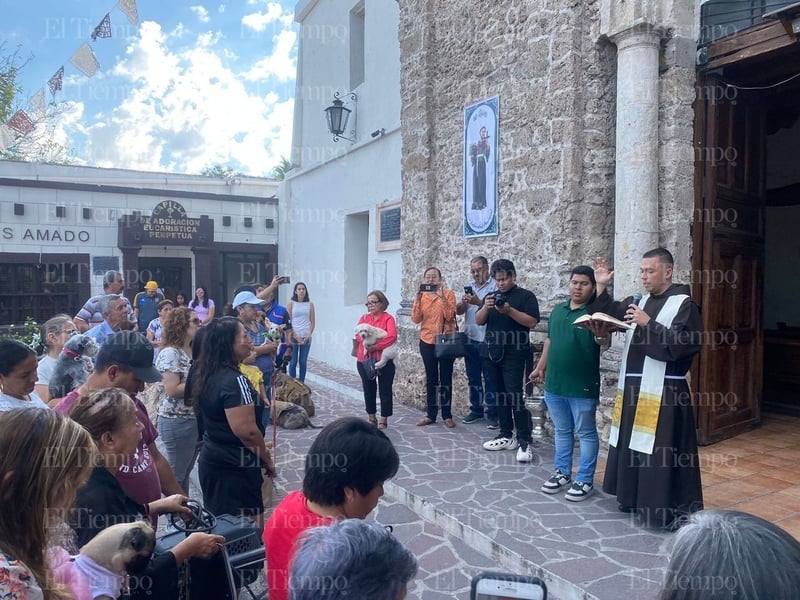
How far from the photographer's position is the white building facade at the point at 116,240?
1290 cm

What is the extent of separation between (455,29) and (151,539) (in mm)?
7380

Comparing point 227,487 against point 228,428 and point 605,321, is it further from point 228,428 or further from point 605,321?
point 605,321

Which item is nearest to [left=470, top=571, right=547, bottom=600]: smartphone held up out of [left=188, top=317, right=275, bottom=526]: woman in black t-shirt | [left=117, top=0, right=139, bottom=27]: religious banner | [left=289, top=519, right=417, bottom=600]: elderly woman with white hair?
[left=289, top=519, right=417, bottom=600]: elderly woman with white hair

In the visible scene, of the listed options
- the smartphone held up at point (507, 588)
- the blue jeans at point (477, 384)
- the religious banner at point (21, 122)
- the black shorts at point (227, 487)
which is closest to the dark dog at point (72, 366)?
the black shorts at point (227, 487)

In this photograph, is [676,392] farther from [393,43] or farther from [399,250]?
[393,43]

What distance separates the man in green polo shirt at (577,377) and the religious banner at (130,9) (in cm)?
803

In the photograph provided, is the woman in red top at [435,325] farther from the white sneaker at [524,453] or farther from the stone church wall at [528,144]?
the white sneaker at [524,453]

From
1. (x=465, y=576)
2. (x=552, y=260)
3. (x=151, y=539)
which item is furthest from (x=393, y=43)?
(x=151, y=539)

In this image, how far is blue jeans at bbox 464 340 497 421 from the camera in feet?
22.0

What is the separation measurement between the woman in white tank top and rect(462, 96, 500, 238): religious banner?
132 inches

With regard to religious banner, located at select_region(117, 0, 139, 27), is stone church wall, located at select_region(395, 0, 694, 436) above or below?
below

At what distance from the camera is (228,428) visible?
10.3ft

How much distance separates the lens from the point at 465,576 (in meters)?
3.69

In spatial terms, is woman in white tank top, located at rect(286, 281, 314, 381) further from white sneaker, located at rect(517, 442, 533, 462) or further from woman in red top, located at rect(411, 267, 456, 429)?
white sneaker, located at rect(517, 442, 533, 462)
